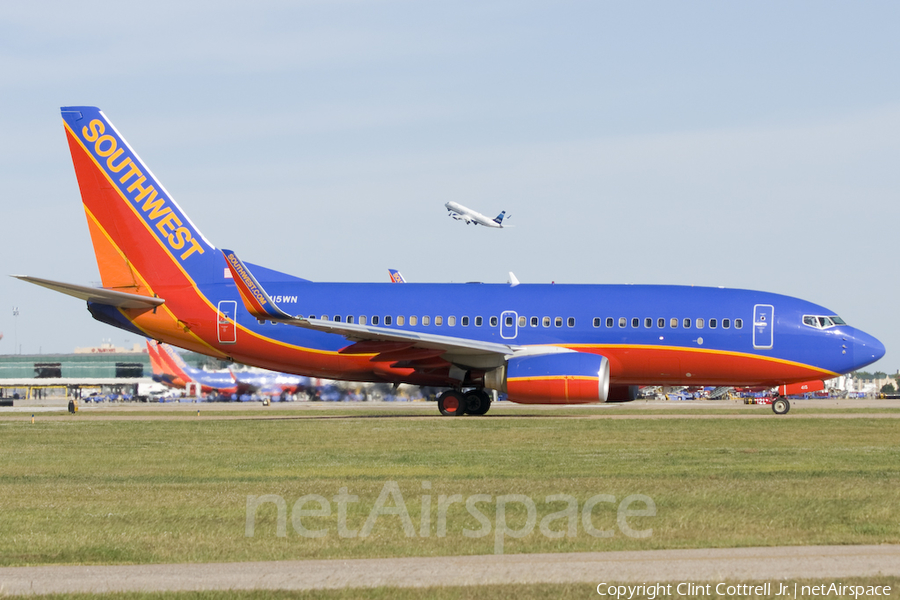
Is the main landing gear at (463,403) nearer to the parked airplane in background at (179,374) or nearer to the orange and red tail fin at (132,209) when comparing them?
the orange and red tail fin at (132,209)

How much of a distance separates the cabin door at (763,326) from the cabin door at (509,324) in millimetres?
7759

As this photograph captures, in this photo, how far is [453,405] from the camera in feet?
120

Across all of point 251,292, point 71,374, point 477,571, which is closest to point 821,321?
point 251,292

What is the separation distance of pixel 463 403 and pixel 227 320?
8640 millimetres

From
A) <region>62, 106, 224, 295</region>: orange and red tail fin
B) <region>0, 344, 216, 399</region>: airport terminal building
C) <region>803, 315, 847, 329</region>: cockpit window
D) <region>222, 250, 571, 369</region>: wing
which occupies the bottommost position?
<region>0, 344, 216, 399</region>: airport terminal building

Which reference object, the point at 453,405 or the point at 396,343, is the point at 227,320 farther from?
the point at 453,405

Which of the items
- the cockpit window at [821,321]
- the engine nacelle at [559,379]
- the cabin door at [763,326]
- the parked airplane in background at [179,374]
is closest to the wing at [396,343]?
the engine nacelle at [559,379]

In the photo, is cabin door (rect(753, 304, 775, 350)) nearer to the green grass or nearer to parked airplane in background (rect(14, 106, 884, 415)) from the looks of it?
parked airplane in background (rect(14, 106, 884, 415))

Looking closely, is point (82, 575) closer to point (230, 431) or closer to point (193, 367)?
point (230, 431)

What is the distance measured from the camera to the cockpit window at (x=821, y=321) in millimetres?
35219

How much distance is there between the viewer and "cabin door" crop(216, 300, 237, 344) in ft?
122

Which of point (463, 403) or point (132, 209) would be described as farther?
point (132, 209)

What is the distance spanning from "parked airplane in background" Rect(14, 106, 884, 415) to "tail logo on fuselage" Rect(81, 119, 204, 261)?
0.04 metres

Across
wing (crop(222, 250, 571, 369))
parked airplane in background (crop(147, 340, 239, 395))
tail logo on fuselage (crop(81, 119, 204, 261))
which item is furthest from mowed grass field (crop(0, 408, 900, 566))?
parked airplane in background (crop(147, 340, 239, 395))
